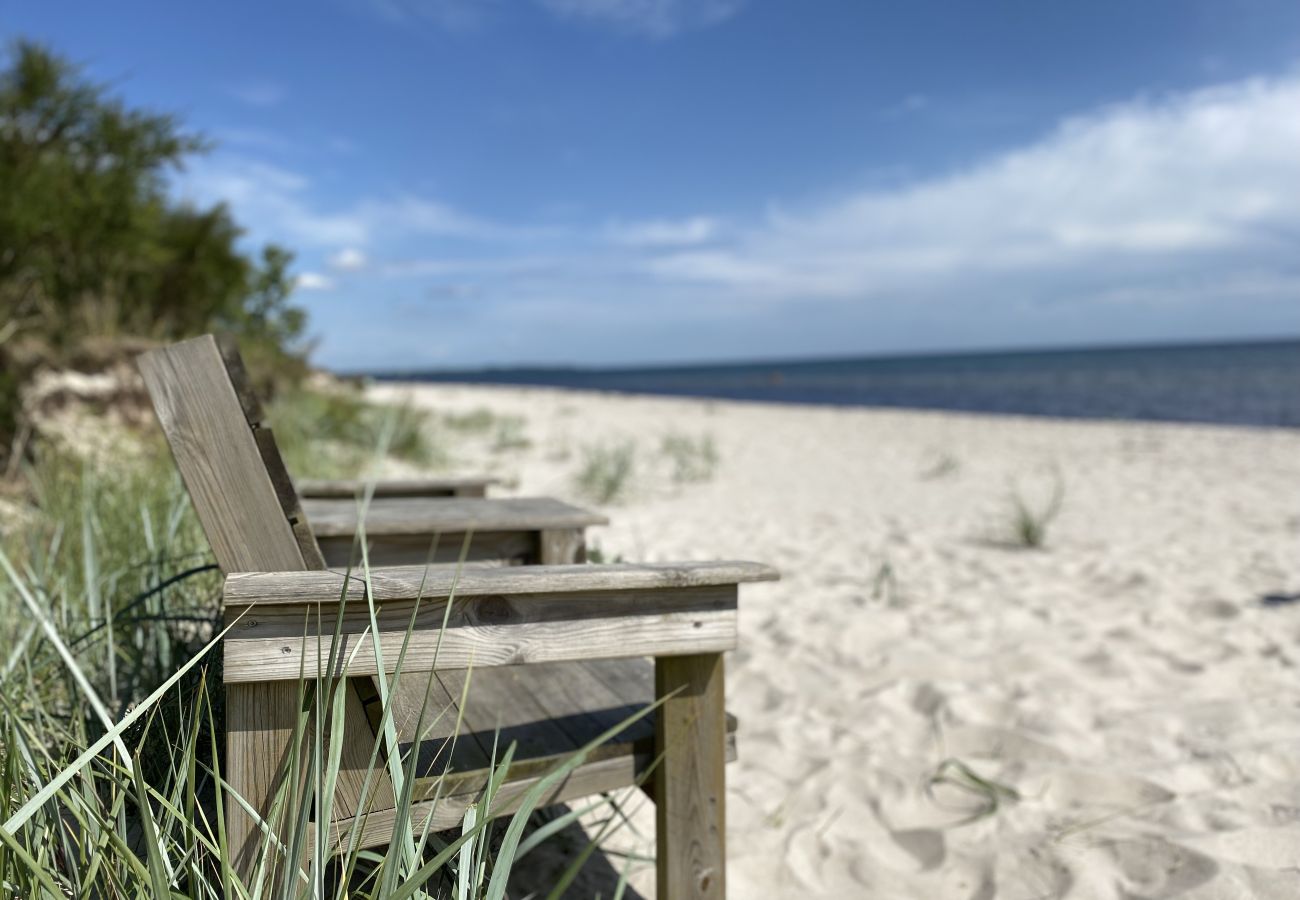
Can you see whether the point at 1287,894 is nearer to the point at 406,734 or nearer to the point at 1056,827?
the point at 1056,827

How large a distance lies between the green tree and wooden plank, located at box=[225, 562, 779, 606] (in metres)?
5.80

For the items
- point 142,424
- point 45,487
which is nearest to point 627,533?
point 45,487

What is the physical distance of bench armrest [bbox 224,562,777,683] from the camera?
1126 mm

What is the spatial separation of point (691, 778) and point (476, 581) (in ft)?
1.83

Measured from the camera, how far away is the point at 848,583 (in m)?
4.07

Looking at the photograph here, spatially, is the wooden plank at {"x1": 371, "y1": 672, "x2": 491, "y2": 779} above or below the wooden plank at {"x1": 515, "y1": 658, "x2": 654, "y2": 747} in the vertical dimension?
above

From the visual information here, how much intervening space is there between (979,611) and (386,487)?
2.38m

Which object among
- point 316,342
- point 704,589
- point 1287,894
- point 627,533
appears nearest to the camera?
point 704,589

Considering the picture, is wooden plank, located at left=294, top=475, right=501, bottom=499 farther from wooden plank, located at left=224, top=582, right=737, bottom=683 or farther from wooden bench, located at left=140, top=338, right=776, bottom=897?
wooden plank, located at left=224, top=582, right=737, bottom=683

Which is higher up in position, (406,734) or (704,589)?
(704,589)

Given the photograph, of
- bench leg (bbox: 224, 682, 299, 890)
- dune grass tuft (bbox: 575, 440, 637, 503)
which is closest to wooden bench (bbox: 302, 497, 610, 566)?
bench leg (bbox: 224, 682, 299, 890)

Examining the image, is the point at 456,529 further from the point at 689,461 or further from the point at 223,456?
the point at 689,461

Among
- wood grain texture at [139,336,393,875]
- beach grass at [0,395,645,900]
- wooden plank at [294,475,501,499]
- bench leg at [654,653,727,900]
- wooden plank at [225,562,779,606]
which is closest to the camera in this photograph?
beach grass at [0,395,645,900]

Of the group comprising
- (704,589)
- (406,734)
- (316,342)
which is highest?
(316,342)
